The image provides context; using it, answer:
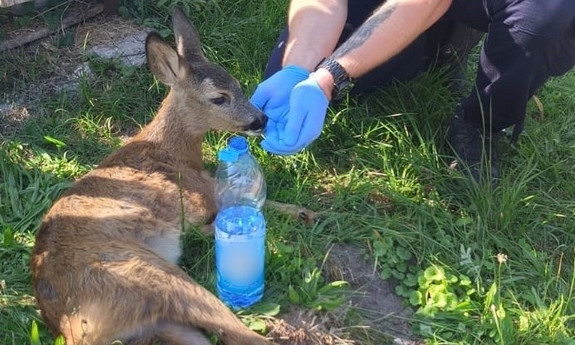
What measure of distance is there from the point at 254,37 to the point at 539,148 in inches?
67.0

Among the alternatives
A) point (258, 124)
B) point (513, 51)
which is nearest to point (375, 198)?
point (258, 124)

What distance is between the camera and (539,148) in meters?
4.01

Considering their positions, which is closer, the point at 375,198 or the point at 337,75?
the point at 337,75

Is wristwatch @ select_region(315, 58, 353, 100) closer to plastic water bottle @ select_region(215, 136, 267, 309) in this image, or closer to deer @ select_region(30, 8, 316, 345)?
deer @ select_region(30, 8, 316, 345)

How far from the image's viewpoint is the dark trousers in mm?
3357

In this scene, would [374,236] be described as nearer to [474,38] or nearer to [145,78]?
[474,38]

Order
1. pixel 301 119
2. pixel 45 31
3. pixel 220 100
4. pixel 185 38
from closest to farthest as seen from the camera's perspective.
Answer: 1. pixel 301 119
2. pixel 220 100
3. pixel 185 38
4. pixel 45 31

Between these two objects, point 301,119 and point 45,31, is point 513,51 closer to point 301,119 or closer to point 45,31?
point 301,119

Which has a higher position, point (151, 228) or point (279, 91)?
point (279, 91)

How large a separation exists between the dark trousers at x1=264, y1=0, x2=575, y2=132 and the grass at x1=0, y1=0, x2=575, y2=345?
1.07 ft

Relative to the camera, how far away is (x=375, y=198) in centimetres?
Result: 364

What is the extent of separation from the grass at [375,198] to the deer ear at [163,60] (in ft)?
1.70

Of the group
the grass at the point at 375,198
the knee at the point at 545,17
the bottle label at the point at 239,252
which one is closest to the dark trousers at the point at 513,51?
the knee at the point at 545,17

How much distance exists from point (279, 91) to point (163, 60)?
54 cm
